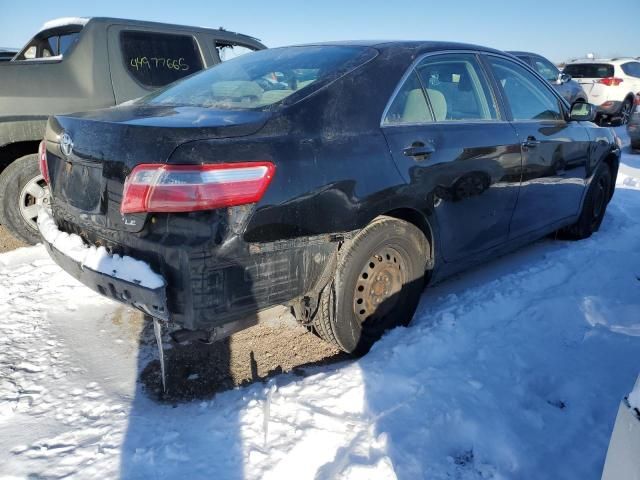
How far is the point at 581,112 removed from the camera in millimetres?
4156

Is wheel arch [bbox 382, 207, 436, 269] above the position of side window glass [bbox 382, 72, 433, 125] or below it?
below

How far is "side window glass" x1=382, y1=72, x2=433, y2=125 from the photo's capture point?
8.66 feet

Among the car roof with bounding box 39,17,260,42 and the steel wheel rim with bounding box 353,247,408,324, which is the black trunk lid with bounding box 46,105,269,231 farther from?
the car roof with bounding box 39,17,260,42

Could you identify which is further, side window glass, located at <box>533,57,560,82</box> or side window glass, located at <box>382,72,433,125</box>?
side window glass, located at <box>533,57,560,82</box>

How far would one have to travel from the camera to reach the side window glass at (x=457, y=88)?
2.94m

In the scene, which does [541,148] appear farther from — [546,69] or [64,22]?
[546,69]

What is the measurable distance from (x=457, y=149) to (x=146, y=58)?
3255 mm

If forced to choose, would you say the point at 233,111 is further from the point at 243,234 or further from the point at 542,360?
the point at 542,360

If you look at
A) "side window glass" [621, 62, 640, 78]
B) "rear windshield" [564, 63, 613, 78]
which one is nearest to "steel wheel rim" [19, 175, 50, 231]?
"rear windshield" [564, 63, 613, 78]

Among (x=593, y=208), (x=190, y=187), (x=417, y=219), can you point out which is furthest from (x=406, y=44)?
(x=593, y=208)

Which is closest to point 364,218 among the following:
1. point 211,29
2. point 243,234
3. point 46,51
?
point 243,234

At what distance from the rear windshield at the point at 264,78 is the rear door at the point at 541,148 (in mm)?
1320

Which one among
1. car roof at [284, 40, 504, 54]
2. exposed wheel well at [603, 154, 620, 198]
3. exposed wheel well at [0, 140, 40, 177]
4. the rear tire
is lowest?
the rear tire

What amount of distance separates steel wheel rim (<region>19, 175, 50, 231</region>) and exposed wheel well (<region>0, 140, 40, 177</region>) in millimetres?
249
